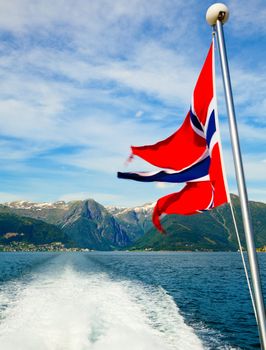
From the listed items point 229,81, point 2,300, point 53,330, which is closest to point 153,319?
point 53,330

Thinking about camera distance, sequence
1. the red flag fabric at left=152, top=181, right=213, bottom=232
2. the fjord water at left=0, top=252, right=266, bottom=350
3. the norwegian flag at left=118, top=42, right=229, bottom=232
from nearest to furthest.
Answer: the norwegian flag at left=118, top=42, right=229, bottom=232
the red flag fabric at left=152, top=181, right=213, bottom=232
the fjord water at left=0, top=252, right=266, bottom=350

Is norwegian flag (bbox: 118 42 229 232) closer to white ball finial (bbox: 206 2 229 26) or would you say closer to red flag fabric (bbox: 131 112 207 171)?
red flag fabric (bbox: 131 112 207 171)

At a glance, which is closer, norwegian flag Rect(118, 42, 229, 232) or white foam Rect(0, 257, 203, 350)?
norwegian flag Rect(118, 42, 229, 232)

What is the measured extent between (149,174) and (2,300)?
3408 centimetres

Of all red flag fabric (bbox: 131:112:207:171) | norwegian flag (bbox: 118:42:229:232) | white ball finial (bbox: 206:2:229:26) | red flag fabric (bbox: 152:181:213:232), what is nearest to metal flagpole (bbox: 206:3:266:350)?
white ball finial (bbox: 206:2:229:26)

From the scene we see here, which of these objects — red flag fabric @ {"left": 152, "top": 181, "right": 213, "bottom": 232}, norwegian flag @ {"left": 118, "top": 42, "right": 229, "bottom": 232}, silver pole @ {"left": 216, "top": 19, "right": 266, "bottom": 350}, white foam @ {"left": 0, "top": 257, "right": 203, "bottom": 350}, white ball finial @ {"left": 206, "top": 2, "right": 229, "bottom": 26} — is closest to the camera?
silver pole @ {"left": 216, "top": 19, "right": 266, "bottom": 350}

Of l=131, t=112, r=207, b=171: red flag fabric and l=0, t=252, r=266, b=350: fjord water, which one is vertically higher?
l=131, t=112, r=207, b=171: red flag fabric

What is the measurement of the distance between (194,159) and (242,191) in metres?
3.15

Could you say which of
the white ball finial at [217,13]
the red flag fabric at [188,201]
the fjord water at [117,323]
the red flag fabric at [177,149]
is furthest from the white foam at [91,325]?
the white ball finial at [217,13]

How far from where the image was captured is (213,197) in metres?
8.71

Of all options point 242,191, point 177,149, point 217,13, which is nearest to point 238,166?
point 242,191

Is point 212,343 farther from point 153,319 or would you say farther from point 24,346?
point 24,346

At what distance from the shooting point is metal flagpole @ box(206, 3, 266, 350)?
6.14 m

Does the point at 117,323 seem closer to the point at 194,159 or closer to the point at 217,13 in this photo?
the point at 194,159
